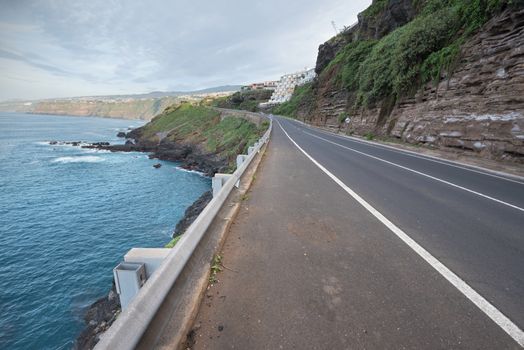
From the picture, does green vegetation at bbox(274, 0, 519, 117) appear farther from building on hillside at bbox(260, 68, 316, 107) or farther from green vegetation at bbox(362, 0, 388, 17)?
building on hillside at bbox(260, 68, 316, 107)

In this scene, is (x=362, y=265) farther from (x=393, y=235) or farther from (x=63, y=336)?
(x=63, y=336)

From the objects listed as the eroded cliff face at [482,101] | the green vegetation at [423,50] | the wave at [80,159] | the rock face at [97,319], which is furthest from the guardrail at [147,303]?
the wave at [80,159]

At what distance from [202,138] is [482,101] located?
4049 centimetres

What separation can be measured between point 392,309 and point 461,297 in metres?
0.88

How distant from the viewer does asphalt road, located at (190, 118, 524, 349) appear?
2105 mm

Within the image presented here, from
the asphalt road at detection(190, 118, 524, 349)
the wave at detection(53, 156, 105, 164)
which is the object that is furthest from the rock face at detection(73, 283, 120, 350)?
the wave at detection(53, 156, 105, 164)

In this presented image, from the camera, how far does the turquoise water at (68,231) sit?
10.1 metres

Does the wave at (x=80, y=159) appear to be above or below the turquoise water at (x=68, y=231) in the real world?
above

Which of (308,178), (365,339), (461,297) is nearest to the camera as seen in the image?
(365,339)

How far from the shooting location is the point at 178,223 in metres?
16.6

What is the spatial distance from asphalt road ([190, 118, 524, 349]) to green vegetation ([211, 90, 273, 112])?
310ft

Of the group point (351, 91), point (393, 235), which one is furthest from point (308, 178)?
point (351, 91)

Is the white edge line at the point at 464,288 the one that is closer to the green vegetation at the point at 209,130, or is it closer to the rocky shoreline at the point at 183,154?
the green vegetation at the point at 209,130

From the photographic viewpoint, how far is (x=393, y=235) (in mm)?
3973
